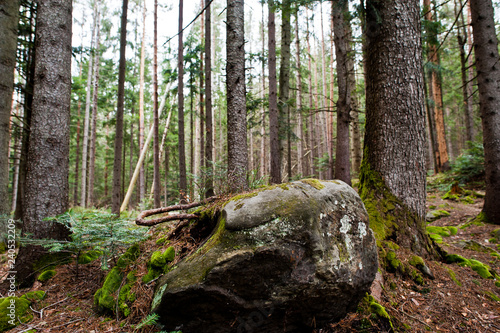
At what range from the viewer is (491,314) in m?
2.80

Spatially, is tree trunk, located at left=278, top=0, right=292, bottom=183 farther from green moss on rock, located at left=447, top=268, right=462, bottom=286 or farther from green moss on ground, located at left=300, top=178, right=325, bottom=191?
green moss on ground, located at left=300, top=178, right=325, bottom=191

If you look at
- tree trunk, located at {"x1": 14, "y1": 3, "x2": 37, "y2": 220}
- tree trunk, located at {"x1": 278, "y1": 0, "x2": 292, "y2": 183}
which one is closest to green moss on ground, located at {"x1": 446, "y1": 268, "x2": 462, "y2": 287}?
tree trunk, located at {"x1": 14, "y1": 3, "x2": 37, "y2": 220}

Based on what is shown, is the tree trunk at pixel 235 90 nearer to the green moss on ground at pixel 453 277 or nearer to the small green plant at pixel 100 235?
the small green plant at pixel 100 235

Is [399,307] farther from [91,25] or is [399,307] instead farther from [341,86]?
[91,25]

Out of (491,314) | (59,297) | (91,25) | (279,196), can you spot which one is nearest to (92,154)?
(91,25)

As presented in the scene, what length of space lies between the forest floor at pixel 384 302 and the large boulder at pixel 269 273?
31 centimetres

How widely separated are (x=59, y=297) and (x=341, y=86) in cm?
767

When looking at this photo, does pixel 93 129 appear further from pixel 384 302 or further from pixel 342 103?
pixel 384 302

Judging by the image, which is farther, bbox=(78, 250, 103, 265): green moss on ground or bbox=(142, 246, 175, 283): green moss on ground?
bbox=(78, 250, 103, 265): green moss on ground

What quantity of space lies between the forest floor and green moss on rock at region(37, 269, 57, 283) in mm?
66

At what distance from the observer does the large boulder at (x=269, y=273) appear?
1.92 m

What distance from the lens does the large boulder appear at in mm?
1922

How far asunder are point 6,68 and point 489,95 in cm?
1006

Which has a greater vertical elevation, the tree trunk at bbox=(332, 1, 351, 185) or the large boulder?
the tree trunk at bbox=(332, 1, 351, 185)
